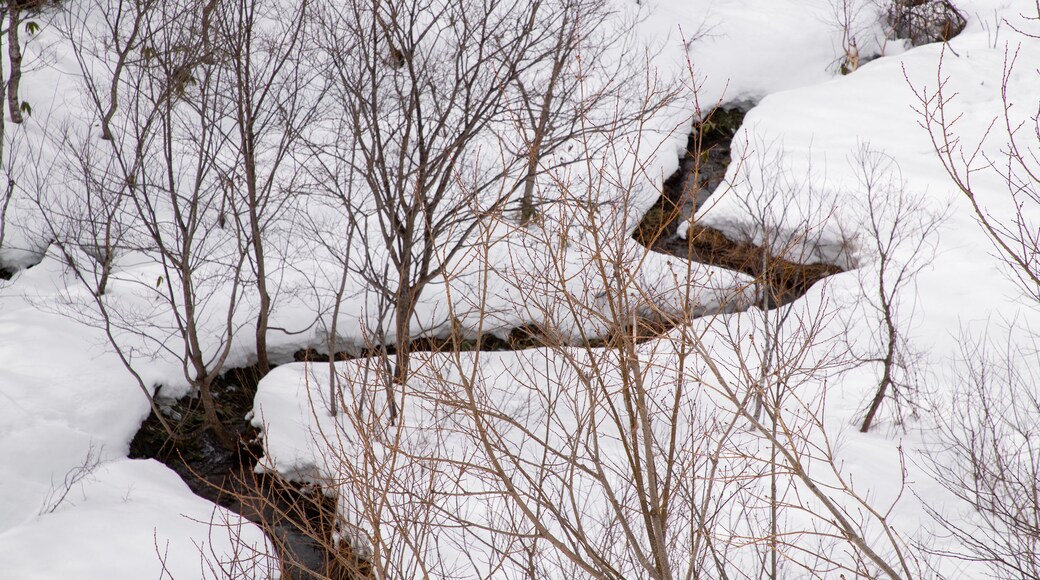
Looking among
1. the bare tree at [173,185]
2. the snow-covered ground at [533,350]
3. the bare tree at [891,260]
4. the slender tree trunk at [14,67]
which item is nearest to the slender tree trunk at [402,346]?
the snow-covered ground at [533,350]

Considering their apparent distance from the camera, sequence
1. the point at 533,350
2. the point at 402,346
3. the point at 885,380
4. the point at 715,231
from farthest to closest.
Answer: the point at 715,231, the point at 533,350, the point at 885,380, the point at 402,346

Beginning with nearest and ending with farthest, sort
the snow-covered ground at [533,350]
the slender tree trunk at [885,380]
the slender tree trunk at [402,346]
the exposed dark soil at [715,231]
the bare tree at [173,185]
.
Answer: the slender tree trunk at [402,346] → the snow-covered ground at [533,350] → the bare tree at [173,185] → the slender tree trunk at [885,380] → the exposed dark soil at [715,231]

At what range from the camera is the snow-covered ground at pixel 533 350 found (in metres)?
10.1

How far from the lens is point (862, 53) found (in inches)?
968

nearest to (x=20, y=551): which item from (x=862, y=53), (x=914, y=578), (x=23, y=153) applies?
(x=23, y=153)

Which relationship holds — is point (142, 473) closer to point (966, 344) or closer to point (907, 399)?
point (907, 399)

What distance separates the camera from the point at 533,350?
13.7 m

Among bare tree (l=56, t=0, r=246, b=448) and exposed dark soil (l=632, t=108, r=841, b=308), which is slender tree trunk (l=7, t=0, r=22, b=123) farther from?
exposed dark soil (l=632, t=108, r=841, b=308)

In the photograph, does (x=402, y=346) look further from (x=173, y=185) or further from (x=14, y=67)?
(x=14, y=67)

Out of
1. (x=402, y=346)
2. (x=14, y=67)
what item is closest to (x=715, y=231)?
(x=402, y=346)

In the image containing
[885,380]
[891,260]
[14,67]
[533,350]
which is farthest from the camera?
[14,67]

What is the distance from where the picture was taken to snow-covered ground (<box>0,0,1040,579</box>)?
10.1 m

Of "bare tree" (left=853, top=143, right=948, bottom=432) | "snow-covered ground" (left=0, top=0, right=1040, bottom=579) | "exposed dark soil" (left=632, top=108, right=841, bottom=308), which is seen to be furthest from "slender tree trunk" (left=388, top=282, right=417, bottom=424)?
"bare tree" (left=853, top=143, right=948, bottom=432)

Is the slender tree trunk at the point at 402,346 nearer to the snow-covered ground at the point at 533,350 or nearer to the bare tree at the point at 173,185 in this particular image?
the snow-covered ground at the point at 533,350
